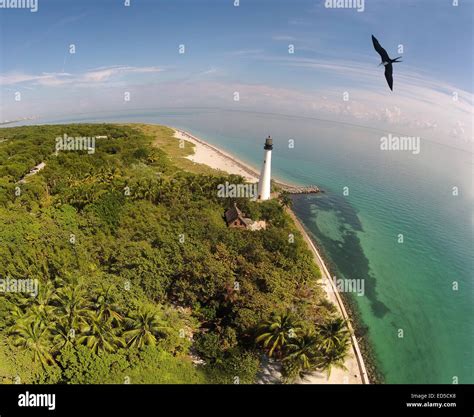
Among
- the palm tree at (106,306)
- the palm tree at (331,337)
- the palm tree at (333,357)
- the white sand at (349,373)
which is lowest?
the white sand at (349,373)

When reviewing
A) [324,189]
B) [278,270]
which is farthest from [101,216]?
[324,189]

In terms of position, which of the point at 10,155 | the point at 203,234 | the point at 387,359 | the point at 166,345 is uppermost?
the point at 10,155

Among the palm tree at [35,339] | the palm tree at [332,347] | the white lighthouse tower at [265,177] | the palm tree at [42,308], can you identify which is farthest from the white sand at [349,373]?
the white lighthouse tower at [265,177]

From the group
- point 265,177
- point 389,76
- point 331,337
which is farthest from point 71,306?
point 265,177

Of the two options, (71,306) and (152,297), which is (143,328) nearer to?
(152,297)

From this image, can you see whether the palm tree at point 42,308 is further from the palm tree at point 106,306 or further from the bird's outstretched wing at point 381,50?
the bird's outstretched wing at point 381,50

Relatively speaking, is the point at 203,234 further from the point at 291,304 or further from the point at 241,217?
the point at 291,304
